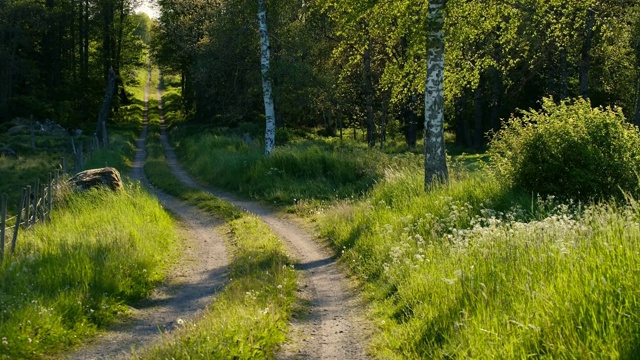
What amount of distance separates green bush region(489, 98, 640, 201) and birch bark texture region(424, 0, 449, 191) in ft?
6.33

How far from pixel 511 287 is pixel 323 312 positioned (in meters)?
3.19

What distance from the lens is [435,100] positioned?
41.3 ft

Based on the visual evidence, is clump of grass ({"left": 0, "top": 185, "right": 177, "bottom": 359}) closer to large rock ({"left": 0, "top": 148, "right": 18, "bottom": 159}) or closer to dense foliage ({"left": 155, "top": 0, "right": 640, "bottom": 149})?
dense foliage ({"left": 155, "top": 0, "right": 640, "bottom": 149})

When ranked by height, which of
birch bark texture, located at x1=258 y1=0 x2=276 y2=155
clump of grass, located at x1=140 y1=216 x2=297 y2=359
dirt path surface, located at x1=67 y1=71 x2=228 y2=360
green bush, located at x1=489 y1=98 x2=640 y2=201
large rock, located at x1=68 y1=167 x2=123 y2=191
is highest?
birch bark texture, located at x1=258 y1=0 x2=276 y2=155

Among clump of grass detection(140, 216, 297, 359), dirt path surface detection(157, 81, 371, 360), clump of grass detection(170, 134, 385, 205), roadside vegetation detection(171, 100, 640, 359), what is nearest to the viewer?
roadside vegetation detection(171, 100, 640, 359)

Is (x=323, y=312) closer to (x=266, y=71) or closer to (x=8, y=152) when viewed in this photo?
(x=266, y=71)

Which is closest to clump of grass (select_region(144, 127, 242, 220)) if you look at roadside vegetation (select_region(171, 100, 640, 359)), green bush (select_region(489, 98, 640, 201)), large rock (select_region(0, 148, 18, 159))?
roadside vegetation (select_region(171, 100, 640, 359))

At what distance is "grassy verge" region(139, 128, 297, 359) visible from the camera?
6.01 m

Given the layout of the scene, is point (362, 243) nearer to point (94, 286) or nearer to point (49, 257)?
point (94, 286)

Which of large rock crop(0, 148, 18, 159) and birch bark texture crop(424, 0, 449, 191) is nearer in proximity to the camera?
birch bark texture crop(424, 0, 449, 191)

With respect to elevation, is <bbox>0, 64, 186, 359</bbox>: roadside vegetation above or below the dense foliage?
below

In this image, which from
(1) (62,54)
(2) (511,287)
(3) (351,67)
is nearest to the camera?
(2) (511,287)

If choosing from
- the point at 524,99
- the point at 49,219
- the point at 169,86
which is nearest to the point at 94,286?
the point at 49,219

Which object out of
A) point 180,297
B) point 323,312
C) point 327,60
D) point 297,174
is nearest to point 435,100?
point 323,312
